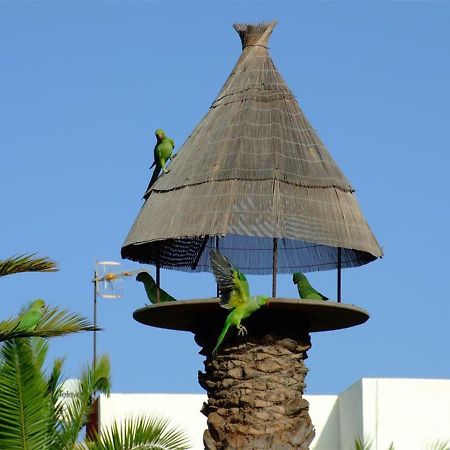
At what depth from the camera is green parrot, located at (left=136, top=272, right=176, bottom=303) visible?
15.0 metres

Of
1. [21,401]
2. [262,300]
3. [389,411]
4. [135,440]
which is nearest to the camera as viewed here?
[262,300]

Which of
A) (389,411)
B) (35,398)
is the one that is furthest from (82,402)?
(389,411)

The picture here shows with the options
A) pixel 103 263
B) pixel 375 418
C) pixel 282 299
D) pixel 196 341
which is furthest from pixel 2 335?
pixel 103 263

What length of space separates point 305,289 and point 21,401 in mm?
3172

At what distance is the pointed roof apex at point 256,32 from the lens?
15.5m

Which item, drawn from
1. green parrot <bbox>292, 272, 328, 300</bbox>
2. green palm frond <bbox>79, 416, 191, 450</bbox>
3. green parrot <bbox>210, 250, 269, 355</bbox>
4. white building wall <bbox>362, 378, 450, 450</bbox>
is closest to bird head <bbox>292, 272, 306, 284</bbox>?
green parrot <bbox>292, 272, 328, 300</bbox>

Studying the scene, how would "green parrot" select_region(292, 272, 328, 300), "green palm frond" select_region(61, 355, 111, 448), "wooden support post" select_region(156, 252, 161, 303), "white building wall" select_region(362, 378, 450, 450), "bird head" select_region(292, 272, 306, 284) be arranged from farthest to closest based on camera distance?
1. "white building wall" select_region(362, 378, 450, 450)
2. "green palm frond" select_region(61, 355, 111, 448)
3. "wooden support post" select_region(156, 252, 161, 303)
4. "bird head" select_region(292, 272, 306, 284)
5. "green parrot" select_region(292, 272, 328, 300)

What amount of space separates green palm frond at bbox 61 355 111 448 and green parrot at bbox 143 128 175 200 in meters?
2.35

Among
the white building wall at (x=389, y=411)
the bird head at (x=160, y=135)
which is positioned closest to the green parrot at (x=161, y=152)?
the bird head at (x=160, y=135)

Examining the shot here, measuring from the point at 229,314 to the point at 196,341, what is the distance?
0.88 metres

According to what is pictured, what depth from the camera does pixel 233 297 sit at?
13406 millimetres

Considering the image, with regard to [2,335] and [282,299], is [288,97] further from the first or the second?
[2,335]

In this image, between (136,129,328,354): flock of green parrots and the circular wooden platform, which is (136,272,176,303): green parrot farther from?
(136,129,328,354): flock of green parrots

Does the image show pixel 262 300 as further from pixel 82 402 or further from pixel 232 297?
pixel 82 402
